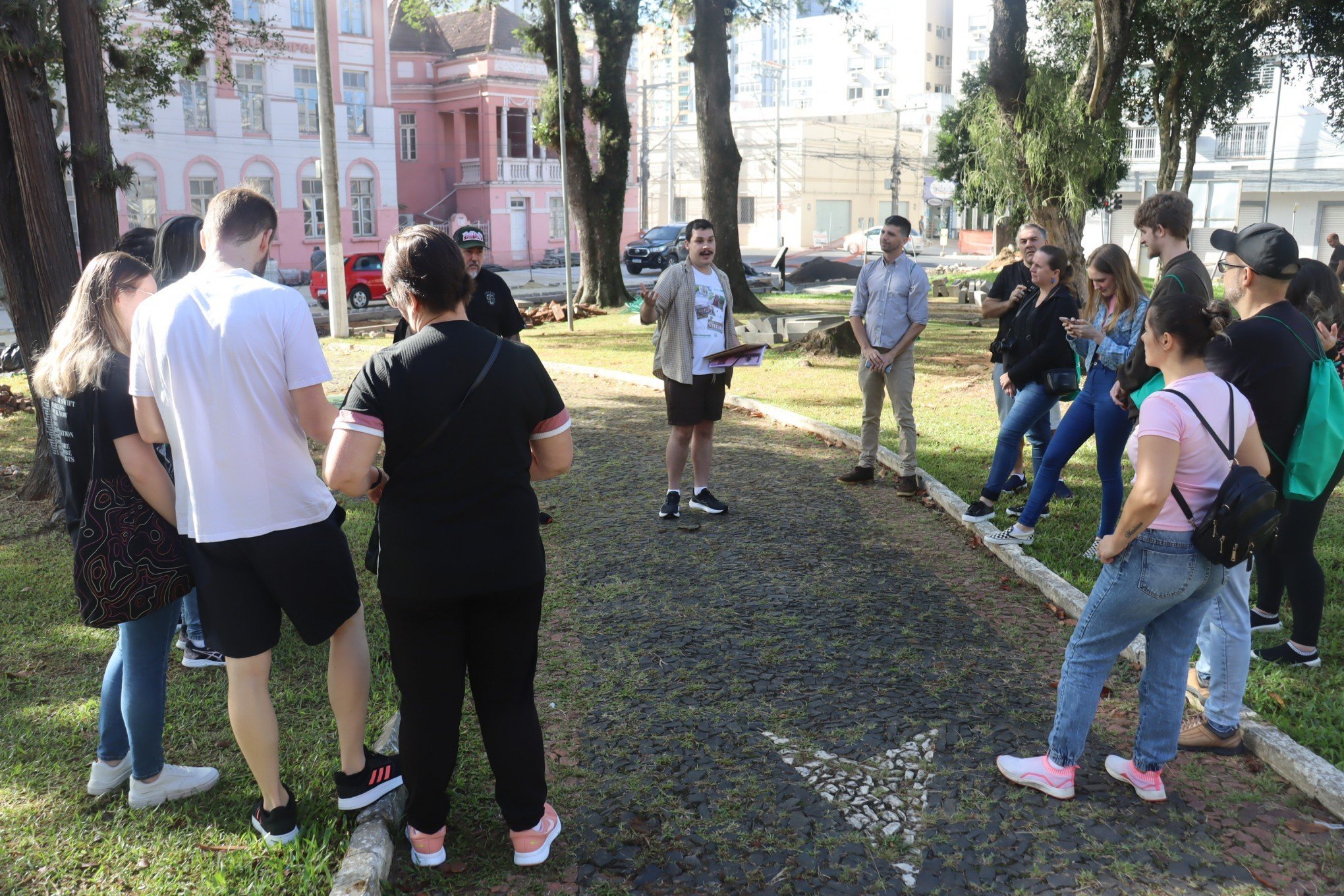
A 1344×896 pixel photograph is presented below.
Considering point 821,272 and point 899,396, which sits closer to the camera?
point 899,396

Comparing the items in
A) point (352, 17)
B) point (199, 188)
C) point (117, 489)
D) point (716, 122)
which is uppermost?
point (352, 17)

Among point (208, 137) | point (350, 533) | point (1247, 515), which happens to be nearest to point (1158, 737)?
point (1247, 515)

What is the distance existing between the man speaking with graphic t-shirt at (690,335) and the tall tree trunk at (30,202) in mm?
3946

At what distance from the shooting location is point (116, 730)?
371 cm

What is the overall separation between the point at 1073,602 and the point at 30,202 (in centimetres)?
687

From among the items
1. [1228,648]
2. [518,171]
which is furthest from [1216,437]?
[518,171]

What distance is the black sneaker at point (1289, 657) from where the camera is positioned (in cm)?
459

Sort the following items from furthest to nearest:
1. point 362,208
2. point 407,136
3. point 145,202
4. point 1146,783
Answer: point 407,136 → point 362,208 → point 145,202 → point 1146,783

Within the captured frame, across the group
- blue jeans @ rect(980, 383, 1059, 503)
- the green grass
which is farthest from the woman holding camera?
the green grass

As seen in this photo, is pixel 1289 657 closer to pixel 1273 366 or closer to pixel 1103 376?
pixel 1273 366

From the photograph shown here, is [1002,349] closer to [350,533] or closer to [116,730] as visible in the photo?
[350,533]

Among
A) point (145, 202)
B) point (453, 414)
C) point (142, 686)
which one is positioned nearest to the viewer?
point (453, 414)

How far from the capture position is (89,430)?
342 cm

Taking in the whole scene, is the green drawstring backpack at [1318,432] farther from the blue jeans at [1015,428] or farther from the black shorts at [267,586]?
the black shorts at [267,586]
